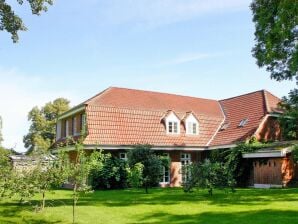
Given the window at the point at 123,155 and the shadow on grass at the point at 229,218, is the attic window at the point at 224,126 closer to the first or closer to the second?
the window at the point at 123,155

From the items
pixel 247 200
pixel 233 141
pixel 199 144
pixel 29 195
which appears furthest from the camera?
pixel 199 144

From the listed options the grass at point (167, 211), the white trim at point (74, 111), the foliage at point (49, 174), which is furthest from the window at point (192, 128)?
the foliage at point (49, 174)

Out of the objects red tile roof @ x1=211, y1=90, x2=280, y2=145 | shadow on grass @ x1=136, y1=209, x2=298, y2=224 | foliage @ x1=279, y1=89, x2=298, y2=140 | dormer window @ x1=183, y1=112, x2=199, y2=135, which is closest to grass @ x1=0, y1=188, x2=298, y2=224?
shadow on grass @ x1=136, y1=209, x2=298, y2=224

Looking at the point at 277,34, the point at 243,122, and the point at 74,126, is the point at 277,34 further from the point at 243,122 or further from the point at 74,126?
the point at 74,126

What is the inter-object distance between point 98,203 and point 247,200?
22.7ft

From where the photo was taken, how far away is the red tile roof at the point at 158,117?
30.6 metres

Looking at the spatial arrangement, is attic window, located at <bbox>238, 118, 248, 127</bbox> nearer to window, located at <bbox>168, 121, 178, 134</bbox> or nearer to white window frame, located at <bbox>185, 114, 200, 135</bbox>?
white window frame, located at <bbox>185, 114, 200, 135</bbox>

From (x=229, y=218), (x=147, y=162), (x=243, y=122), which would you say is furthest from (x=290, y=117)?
(x=229, y=218)

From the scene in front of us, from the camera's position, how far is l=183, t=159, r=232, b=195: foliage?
20.8 meters

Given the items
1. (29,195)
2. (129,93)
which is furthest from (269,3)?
(129,93)

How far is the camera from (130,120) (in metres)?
32.2

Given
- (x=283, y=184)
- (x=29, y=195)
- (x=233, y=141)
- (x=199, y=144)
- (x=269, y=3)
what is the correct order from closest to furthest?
1. (x=29, y=195)
2. (x=269, y=3)
3. (x=283, y=184)
4. (x=233, y=141)
5. (x=199, y=144)

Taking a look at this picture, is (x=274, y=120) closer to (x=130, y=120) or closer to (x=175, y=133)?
(x=175, y=133)

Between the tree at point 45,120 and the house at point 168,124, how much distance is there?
87.7 feet
